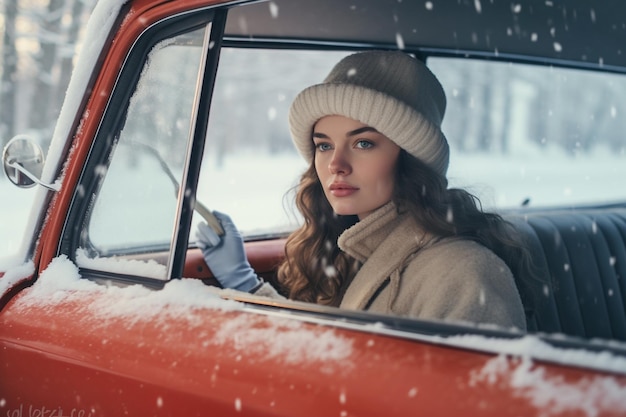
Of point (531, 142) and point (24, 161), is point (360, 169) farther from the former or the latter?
point (531, 142)

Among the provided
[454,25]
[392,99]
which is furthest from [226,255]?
[454,25]

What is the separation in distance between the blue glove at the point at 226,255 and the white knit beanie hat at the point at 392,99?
680 millimetres

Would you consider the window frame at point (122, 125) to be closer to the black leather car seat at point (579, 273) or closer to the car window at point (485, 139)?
the black leather car seat at point (579, 273)

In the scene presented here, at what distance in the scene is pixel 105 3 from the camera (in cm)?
213

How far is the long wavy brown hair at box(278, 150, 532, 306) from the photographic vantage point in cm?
220

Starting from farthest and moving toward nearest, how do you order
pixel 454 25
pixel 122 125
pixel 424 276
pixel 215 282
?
pixel 454 25 → pixel 215 282 → pixel 122 125 → pixel 424 276

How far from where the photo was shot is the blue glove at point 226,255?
2729 millimetres

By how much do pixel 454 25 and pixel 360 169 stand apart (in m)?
1.11

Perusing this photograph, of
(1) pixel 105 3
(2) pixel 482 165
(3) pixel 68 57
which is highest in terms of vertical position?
(3) pixel 68 57

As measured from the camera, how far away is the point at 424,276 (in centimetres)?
201

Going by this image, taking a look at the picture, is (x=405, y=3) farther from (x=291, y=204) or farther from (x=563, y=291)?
(x=563, y=291)

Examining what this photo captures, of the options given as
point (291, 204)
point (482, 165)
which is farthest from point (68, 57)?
point (291, 204)

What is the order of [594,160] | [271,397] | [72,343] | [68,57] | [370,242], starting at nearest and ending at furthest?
[271,397], [72,343], [370,242], [68,57], [594,160]

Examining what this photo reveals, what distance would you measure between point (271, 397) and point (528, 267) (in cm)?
127
